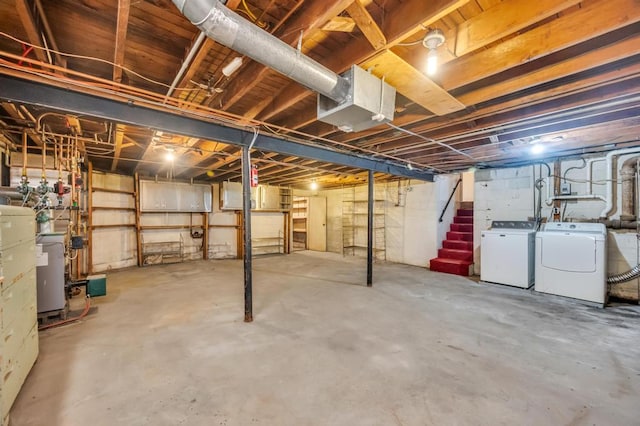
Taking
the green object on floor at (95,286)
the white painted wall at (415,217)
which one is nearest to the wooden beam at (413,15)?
the green object on floor at (95,286)

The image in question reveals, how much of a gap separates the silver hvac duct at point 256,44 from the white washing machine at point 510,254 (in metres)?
4.48

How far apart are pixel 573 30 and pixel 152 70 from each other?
3.06 m

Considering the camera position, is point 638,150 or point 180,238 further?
point 180,238

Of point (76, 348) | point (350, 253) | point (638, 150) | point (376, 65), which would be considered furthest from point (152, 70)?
point (350, 253)

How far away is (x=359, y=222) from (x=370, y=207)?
12.3ft

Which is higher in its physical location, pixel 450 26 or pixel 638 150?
pixel 450 26

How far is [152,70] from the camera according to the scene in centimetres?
227

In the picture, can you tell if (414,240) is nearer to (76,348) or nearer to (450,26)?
(450,26)

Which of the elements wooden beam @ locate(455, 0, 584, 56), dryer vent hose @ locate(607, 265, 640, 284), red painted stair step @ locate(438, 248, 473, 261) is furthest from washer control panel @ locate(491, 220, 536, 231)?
wooden beam @ locate(455, 0, 584, 56)

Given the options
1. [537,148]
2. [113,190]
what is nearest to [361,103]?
[537,148]

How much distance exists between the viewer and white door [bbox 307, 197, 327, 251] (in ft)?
32.3

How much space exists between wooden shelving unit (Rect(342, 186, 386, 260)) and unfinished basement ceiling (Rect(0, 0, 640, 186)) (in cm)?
455

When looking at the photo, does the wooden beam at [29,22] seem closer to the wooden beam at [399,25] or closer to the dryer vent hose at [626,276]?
the wooden beam at [399,25]

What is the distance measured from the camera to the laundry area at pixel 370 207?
1676 millimetres
